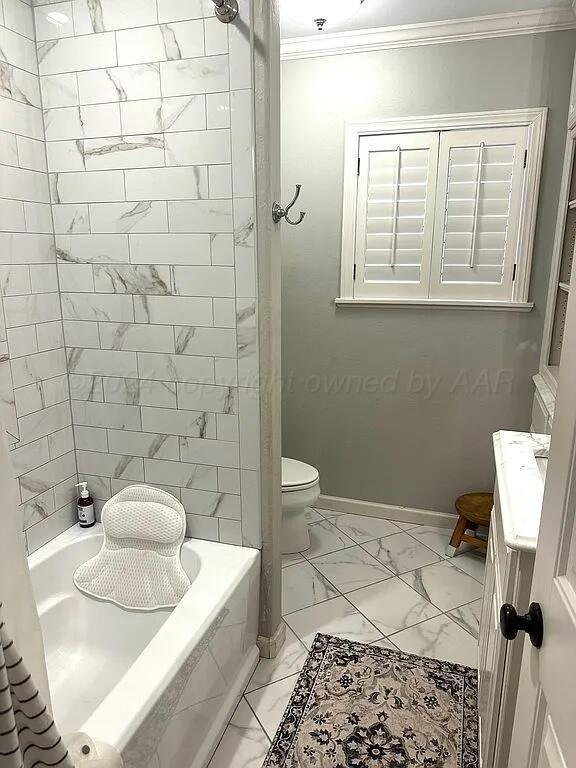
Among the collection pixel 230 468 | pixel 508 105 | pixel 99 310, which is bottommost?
pixel 230 468

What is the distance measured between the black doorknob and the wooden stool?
1.84 m

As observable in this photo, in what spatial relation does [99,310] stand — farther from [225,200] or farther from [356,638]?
[356,638]

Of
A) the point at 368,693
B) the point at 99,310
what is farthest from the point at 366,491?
the point at 99,310

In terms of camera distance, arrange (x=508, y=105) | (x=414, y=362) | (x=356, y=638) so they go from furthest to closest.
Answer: (x=414, y=362)
(x=508, y=105)
(x=356, y=638)

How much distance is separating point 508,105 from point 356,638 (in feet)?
8.10

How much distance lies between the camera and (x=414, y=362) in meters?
2.85

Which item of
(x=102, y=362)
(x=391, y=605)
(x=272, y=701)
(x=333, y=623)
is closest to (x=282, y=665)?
(x=272, y=701)

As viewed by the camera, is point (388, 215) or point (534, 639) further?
point (388, 215)

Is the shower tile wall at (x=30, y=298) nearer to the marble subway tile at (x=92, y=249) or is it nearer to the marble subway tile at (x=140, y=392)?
the marble subway tile at (x=92, y=249)

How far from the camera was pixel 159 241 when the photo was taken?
71.5 inches

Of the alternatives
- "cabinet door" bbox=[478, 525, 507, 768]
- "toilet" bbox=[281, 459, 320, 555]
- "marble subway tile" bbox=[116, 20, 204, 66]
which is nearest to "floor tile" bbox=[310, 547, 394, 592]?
"toilet" bbox=[281, 459, 320, 555]

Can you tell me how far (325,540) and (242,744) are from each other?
129cm

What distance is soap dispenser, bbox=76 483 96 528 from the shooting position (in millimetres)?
2115

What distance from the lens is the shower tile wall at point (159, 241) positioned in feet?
5.51
